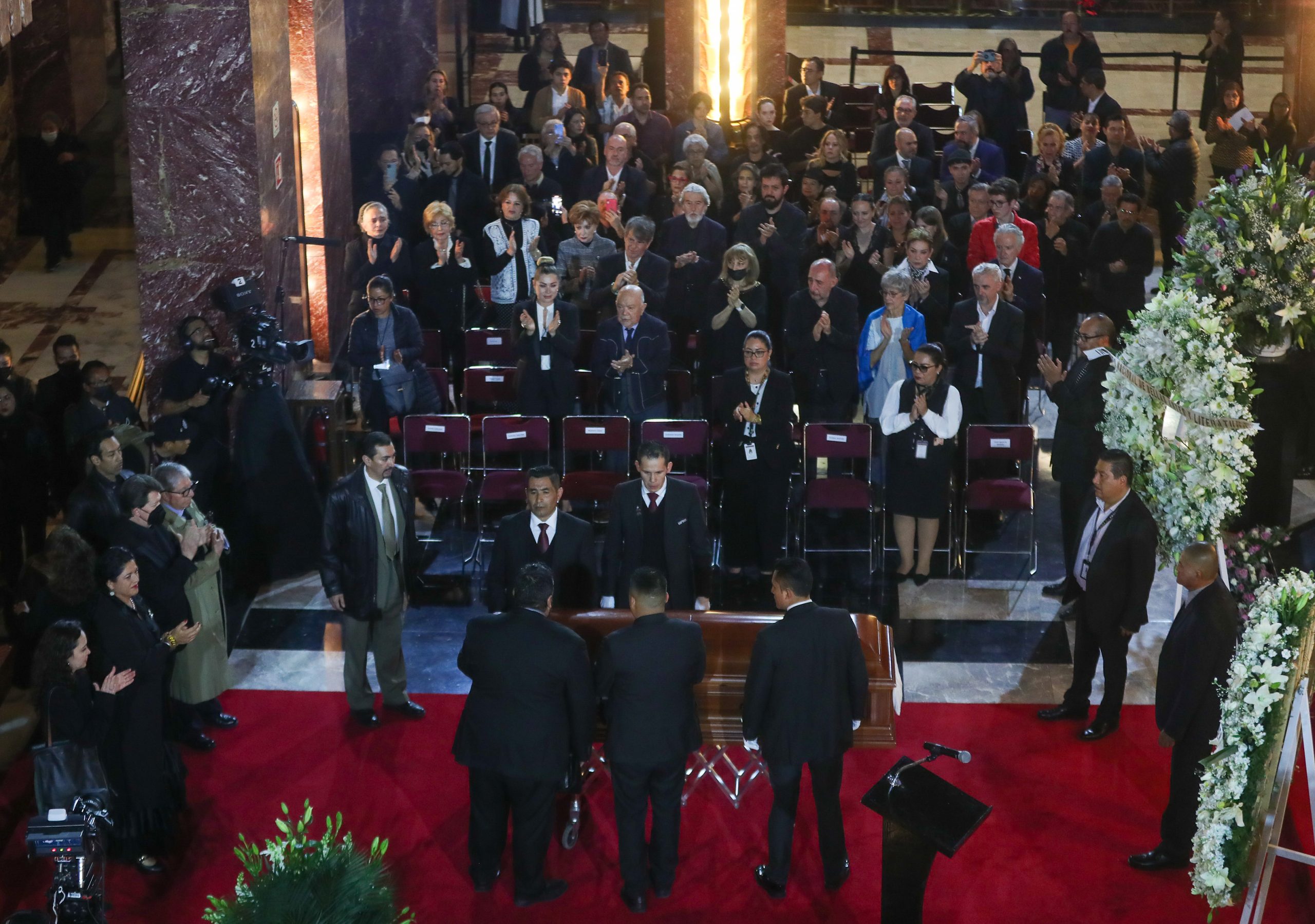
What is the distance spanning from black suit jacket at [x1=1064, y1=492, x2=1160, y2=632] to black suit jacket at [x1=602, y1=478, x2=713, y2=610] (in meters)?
1.97

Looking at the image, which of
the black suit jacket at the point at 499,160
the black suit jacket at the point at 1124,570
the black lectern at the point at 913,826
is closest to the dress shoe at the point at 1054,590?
the black suit jacket at the point at 1124,570

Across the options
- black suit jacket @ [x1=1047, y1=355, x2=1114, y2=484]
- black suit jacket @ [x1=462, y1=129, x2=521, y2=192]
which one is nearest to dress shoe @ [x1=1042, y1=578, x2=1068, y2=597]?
black suit jacket @ [x1=1047, y1=355, x2=1114, y2=484]

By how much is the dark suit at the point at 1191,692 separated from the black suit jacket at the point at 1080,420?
243cm

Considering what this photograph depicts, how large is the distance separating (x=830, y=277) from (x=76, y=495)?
4.89 metres

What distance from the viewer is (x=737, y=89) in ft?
51.9

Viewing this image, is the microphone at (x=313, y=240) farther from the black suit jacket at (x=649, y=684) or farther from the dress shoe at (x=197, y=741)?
the black suit jacket at (x=649, y=684)

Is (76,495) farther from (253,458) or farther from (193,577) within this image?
(253,458)

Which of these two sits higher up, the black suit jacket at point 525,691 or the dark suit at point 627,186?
the dark suit at point 627,186

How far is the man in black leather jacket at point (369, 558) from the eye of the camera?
808cm

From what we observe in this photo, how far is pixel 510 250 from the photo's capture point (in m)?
11.8

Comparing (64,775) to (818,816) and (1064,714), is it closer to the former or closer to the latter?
(818,816)

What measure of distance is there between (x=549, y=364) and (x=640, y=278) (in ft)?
3.64

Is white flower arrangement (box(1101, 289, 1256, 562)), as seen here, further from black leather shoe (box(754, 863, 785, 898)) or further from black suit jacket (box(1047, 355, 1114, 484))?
black leather shoe (box(754, 863, 785, 898))

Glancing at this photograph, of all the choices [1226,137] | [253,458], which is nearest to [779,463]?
[253,458]
